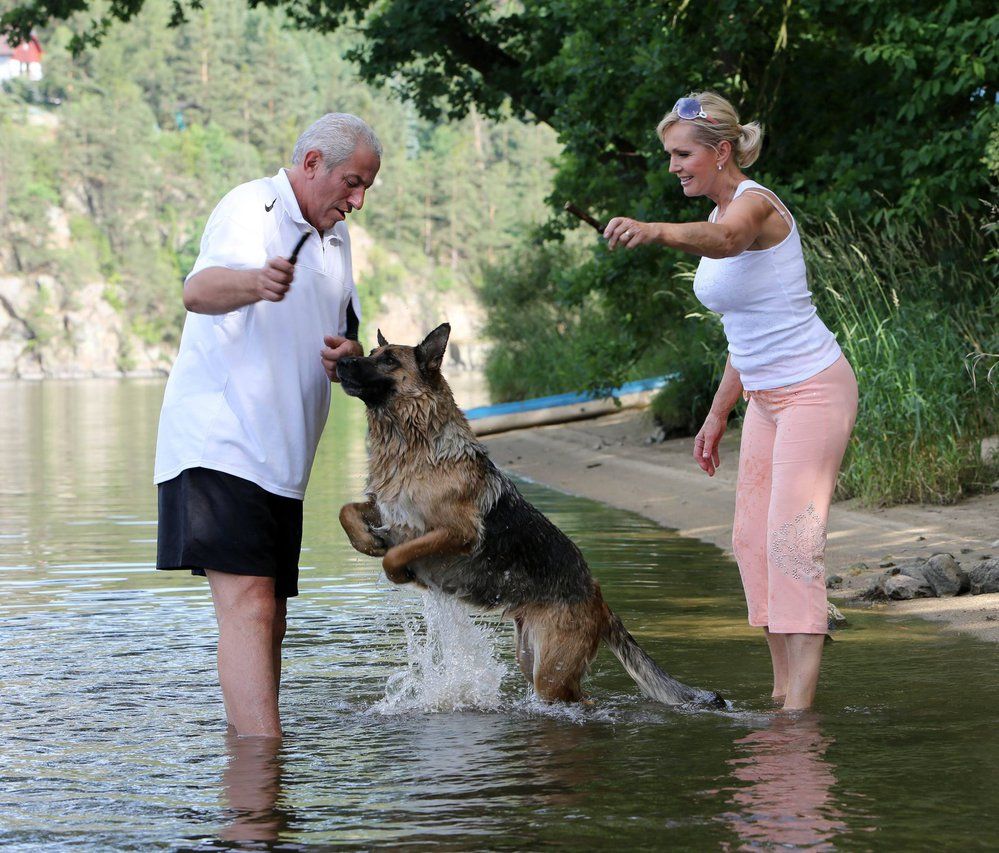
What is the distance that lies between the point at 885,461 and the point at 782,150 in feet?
21.7

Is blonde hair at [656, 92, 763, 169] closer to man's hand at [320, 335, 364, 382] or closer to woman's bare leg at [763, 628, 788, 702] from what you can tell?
man's hand at [320, 335, 364, 382]

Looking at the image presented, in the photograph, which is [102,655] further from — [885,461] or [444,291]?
[444,291]

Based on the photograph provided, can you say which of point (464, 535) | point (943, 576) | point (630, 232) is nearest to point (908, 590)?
point (943, 576)

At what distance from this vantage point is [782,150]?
57.8ft

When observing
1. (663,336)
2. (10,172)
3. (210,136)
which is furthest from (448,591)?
(210,136)

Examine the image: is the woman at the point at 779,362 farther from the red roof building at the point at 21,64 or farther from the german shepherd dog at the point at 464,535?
the red roof building at the point at 21,64

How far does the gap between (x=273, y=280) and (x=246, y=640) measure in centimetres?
134

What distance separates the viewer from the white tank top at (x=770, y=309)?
578 centimetres

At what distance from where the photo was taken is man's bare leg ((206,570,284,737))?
538 cm

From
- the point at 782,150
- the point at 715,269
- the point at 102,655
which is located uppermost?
the point at 782,150

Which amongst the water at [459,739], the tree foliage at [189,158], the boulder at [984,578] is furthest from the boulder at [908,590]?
the tree foliage at [189,158]

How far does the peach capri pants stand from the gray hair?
1957 millimetres

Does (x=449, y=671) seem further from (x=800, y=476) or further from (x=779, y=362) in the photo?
(x=779, y=362)

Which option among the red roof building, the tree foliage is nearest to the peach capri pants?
the tree foliage
